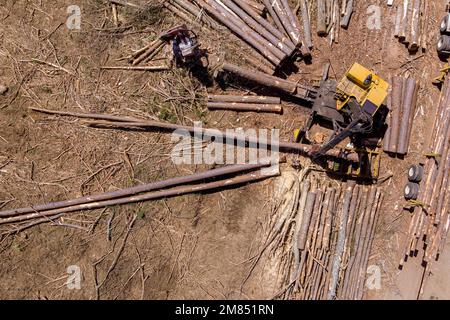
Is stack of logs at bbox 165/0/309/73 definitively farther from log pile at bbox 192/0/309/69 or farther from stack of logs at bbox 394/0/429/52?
stack of logs at bbox 394/0/429/52

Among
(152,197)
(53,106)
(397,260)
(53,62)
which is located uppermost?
(53,62)

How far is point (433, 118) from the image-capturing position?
16.8m

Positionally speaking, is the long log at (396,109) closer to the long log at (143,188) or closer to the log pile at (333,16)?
the log pile at (333,16)

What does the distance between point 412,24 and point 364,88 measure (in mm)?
3891

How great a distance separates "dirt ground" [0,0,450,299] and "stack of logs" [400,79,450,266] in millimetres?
4360

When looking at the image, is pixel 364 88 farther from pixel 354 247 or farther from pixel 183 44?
pixel 183 44

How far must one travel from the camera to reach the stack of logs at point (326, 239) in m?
15.9

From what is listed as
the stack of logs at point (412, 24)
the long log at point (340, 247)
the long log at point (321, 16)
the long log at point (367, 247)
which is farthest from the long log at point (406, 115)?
the long log at point (321, 16)

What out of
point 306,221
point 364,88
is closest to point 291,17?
point 364,88

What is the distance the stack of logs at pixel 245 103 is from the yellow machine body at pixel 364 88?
2.32 metres

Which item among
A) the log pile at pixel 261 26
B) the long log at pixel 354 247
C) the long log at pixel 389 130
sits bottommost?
the long log at pixel 354 247
